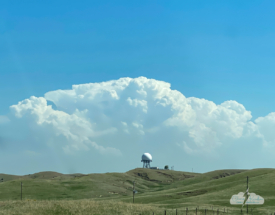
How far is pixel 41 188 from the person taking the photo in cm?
13438

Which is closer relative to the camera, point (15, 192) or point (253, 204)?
point (253, 204)

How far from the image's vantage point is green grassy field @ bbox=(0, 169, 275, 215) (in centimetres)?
6250

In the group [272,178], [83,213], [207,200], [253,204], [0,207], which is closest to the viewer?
[83,213]

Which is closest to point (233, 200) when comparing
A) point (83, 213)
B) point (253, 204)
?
point (253, 204)

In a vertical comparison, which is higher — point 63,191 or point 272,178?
point 272,178

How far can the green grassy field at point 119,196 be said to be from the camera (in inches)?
2461

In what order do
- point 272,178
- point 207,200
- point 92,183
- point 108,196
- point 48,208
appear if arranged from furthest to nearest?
point 92,183 < point 108,196 < point 272,178 < point 207,200 < point 48,208

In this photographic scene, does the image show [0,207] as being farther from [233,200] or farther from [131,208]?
[233,200]

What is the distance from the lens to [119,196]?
132m

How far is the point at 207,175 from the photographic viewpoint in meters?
196

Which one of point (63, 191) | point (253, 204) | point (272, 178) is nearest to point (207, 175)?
A: point (272, 178)

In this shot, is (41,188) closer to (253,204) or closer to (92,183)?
(92,183)

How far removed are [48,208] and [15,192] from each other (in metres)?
73.7

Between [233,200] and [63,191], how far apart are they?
72592 millimetres
